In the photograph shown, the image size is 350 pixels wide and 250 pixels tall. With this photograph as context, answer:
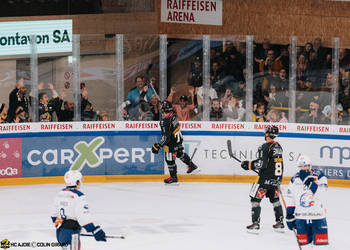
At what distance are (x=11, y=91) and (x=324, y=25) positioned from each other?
7303 millimetres

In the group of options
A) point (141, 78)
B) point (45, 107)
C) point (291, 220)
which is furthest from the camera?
point (141, 78)

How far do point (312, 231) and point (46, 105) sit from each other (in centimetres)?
651

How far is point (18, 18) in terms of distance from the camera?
15477 millimetres

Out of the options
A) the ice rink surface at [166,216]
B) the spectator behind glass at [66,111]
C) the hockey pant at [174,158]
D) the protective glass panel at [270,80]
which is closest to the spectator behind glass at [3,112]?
the spectator behind glass at [66,111]

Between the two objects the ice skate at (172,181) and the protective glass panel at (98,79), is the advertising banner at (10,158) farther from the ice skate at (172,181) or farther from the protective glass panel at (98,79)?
the ice skate at (172,181)

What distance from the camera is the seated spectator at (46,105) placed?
12.5m

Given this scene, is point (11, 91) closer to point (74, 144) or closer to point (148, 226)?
point (74, 144)

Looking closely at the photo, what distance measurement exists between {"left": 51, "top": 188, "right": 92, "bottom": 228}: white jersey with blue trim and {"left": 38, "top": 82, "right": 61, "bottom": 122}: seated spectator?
6401 mm

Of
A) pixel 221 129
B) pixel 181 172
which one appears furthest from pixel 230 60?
pixel 181 172

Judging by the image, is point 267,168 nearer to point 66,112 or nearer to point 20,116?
point 66,112

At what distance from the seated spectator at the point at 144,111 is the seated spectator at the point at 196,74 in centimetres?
90

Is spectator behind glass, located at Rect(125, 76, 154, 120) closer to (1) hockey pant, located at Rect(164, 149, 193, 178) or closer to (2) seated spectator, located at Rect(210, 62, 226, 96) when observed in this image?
(1) hockey pant, located at Rect(164, 149, 193, 178)

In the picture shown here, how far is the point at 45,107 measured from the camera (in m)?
12.5

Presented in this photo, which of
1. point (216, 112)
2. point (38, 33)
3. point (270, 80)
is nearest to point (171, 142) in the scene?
point (216, 112)
